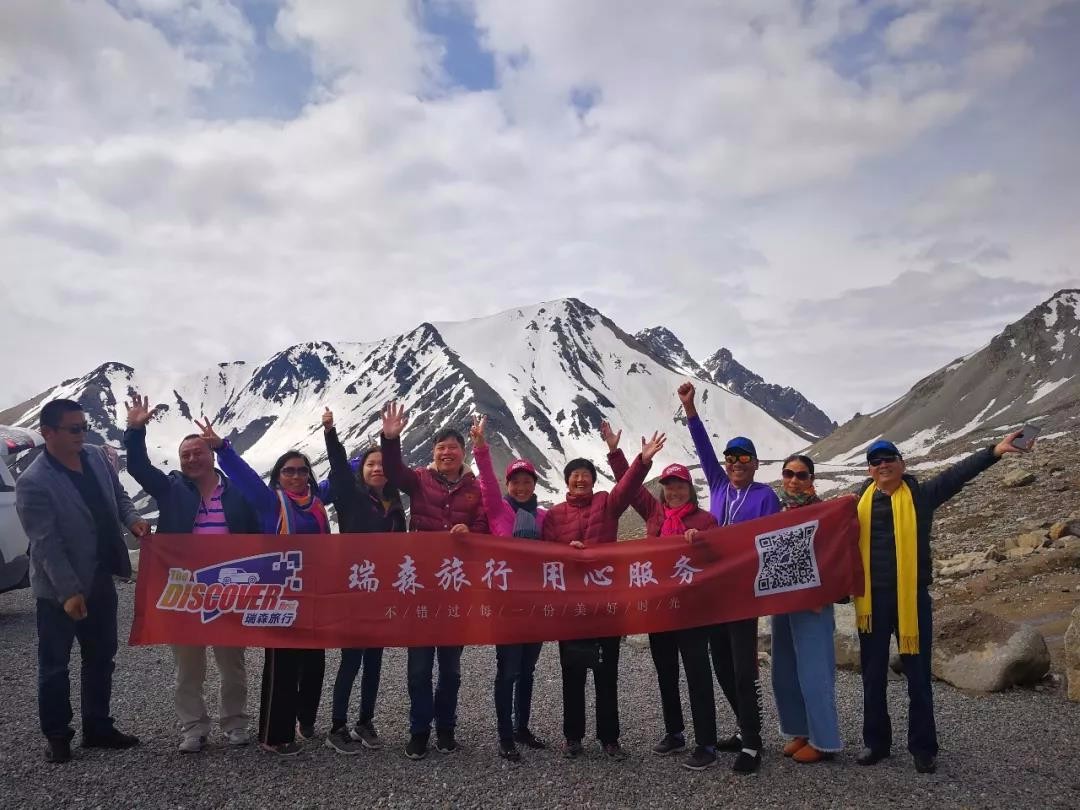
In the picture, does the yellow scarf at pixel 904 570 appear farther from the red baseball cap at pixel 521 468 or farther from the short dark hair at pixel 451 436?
the short dark hair at pixel 451 436

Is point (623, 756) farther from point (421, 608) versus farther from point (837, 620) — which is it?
point (837, 620)

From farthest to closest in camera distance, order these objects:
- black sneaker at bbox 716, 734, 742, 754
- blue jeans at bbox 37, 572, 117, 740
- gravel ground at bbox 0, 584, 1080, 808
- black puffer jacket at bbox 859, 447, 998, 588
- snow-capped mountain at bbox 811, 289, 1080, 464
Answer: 1. snow-capped mountain at bbox 811, 289, 1080, 464
2. black sneaker at bbox 716, 734, 742, 754
3. black puffer jacket at bbox 859, 447, 998, 588
4. blue jeans at bbox 37, 572, 117, 740
5. gravel ground at bbox 0, 584, 1080, 808

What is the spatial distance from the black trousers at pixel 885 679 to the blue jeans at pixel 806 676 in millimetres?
273

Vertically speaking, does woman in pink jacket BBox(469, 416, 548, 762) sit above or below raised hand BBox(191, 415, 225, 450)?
below

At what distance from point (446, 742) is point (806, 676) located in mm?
3069

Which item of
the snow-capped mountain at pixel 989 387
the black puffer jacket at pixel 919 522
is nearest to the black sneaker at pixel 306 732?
the black puffer jacket at pixel 919 522

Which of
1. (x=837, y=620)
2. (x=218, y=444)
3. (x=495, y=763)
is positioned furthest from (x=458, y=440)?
(x=837, y=620)

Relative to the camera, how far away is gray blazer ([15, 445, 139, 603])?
6.19 metres

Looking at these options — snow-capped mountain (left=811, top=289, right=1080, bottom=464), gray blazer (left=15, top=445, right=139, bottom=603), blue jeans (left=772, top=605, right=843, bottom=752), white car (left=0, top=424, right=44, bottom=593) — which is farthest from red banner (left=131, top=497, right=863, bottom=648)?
snow-capped mountain (left=811, top=289, right=1080, bottom=464)

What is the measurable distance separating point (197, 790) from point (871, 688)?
5.27m

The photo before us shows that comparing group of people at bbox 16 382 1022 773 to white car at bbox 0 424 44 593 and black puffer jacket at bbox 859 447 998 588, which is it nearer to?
black puffer jacket at bbox 859 447 998 588

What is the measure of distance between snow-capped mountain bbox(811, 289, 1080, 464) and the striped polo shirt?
94.0 m

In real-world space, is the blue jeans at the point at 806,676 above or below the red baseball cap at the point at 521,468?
below

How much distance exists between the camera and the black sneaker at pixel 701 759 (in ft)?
19.8
